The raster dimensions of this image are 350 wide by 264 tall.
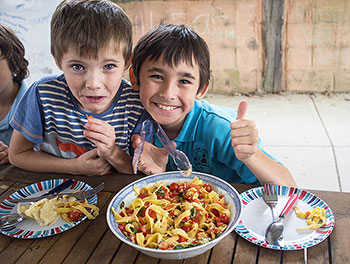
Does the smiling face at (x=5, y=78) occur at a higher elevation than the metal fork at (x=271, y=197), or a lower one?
higher

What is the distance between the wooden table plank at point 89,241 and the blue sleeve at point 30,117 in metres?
0.56

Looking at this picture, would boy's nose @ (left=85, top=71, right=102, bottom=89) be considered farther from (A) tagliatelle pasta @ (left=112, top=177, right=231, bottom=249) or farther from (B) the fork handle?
(B) the fork handle

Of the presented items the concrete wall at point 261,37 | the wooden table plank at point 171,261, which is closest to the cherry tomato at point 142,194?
the wooden table plank at point 171,261

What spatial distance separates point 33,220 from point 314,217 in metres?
0.85

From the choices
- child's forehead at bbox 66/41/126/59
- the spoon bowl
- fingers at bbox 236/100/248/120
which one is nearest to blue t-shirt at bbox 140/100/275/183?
fingers at bbox 236/100/248/120

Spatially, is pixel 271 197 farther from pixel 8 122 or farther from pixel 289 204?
pixel 8 122

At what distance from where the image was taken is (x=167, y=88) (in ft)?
4.35

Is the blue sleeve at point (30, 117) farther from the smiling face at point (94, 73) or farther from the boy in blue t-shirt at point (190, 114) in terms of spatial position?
the boy in blue t-shirt at point (190, 114)

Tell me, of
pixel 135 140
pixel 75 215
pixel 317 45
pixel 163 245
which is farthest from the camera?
pixel 317 45

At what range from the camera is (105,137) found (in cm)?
132

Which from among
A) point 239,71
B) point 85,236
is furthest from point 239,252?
point 239,71

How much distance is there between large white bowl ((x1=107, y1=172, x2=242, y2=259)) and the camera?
86cm

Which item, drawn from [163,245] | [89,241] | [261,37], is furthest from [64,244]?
[261,37]

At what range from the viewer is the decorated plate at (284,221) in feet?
3.12
